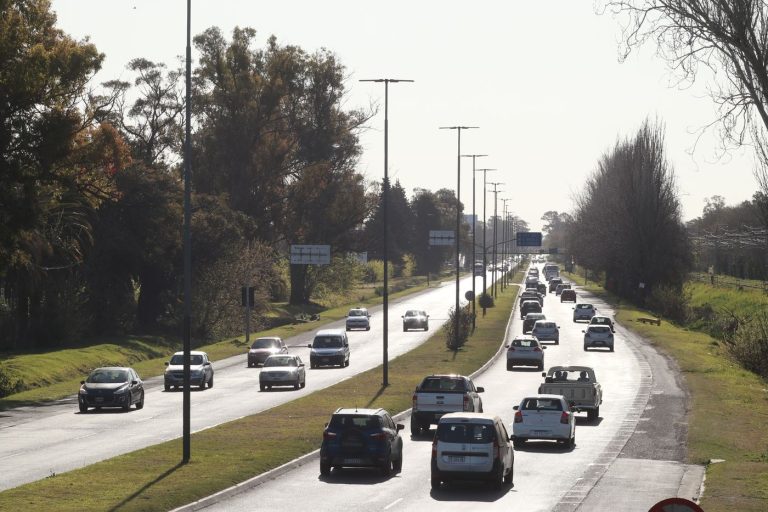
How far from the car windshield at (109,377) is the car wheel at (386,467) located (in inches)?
842

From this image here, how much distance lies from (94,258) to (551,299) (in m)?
81.7

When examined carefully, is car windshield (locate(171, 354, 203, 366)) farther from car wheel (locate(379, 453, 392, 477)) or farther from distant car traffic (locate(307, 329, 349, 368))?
car wheel (locate(379, 453, 392, 477))

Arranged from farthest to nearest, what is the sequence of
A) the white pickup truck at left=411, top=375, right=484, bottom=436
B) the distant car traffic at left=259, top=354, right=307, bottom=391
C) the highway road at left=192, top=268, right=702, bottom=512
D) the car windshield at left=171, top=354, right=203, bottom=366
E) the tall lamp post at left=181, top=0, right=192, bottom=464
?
1. the car windshield at left=171, top=354, right=203, bottom=366
2. the distant car traffic at left=259, top=354, right=307, bottom=391
3. the white pickup truck at left=411, top=375, right=484, bottom=436
4. the tall lamp post at left=181, top=0, right=192, bottom=464
5. the highway road at left=192, top=268, right=702, bottom=512

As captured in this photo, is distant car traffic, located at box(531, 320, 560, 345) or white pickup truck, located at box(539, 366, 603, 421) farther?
distant car traffic, located at box(531, 320, 560, 345)

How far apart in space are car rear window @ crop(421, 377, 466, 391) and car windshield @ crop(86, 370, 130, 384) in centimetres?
1476

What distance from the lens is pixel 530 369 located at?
68.1 meters

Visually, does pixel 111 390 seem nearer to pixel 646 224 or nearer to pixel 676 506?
pixel 676 506

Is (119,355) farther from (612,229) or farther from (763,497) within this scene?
(612,229)

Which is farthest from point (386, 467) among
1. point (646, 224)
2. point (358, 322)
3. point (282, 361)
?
point (646, 224)

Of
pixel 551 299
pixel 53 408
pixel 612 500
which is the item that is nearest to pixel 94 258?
pixel 53 408

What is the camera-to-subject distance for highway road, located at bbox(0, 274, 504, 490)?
3316 cm

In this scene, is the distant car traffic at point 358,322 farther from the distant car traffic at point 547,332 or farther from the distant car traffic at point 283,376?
the distant car traffic at point 283,376

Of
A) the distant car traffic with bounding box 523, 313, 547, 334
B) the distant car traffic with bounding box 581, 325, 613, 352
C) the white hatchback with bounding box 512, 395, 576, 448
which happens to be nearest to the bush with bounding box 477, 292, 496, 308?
the distant car traffic with bounding box 523, 313, 547, 334

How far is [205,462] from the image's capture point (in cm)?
3077
